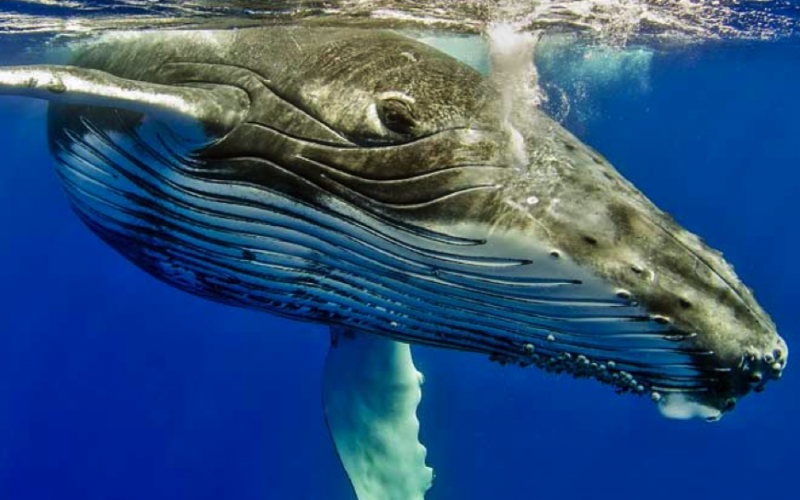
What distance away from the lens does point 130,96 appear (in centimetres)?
308

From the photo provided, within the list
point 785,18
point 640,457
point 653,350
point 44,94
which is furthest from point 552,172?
point 640,457

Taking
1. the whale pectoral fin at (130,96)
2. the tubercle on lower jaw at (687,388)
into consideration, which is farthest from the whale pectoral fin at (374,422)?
the tubercle on lower jaw at (687,388)

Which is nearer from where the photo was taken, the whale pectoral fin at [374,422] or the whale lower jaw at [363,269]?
the whale lower jaw at [363,269]

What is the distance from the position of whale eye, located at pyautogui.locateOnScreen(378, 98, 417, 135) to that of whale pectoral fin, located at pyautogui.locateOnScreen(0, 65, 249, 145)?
2.50 ft

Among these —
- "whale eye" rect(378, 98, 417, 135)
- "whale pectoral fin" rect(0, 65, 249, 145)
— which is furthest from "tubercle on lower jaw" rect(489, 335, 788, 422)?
"whale pectoral fin" rect(0, 65, 249, 145)

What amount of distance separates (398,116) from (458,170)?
463mm

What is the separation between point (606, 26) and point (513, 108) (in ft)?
31.5

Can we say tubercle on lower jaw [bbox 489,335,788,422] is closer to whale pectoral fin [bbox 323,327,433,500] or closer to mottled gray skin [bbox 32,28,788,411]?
mottled gray skin [bbox 32,28,788,411]

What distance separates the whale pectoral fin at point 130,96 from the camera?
3113 mm

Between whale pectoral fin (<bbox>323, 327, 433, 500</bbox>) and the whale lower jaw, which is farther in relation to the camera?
whale pectoral fin (<bbox>323, 327, 433, 500</bbox>)

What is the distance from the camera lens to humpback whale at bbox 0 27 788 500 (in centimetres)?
243

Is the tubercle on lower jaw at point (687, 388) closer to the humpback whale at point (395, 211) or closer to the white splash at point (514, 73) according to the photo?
the humpback whale at point (395, 211)

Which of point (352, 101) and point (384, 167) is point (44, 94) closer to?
point (352, 101)

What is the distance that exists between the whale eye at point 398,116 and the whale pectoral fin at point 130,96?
2.50ft
